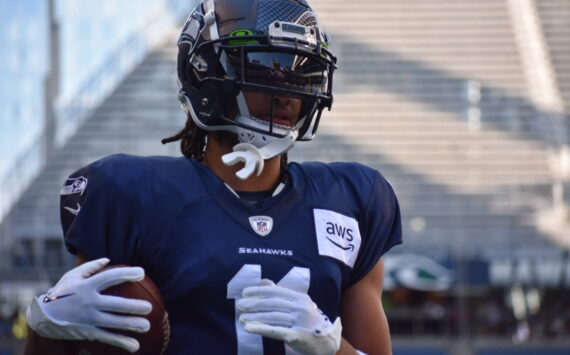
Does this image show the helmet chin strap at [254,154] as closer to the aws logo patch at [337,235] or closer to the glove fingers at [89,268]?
the aws logo patch at [337,235]

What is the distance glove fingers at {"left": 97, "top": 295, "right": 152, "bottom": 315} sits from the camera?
179 cm

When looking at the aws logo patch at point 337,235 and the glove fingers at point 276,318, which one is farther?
the aws logo patch at point 337,235

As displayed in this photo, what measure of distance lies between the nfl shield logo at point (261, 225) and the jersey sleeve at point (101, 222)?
0.23 m

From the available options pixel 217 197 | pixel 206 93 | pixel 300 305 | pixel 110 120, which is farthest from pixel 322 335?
pixel 110 120

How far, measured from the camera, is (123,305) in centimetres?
179

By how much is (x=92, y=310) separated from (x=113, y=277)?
66mm

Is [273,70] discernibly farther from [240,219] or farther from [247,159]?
[240,219]

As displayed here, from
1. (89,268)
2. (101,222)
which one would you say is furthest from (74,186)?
(89,268)

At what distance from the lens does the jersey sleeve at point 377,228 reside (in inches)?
85.0

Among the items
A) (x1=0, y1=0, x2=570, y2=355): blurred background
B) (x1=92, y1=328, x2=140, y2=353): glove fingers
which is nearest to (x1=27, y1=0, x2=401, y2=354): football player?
(x1=92, y1=328, x2=140, y2=353): glove fingers

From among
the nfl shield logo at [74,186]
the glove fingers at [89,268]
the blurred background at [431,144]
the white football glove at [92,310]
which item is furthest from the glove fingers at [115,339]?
the blurred background at [431,144]

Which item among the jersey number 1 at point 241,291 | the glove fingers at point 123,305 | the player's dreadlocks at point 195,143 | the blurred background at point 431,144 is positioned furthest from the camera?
the blurred background at point 431,144

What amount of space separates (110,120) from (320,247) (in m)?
15.8

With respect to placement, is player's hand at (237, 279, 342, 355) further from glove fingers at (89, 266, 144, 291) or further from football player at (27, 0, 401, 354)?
glove fingers at (89, 266, 144, 291)
